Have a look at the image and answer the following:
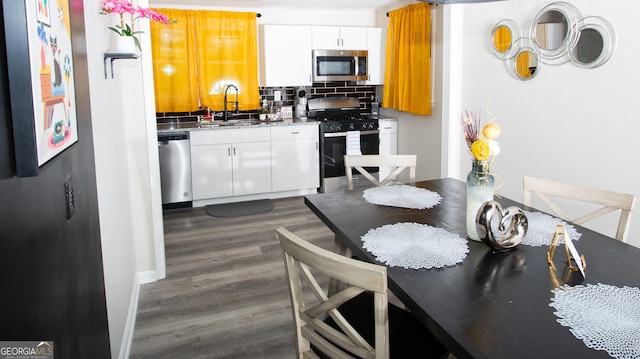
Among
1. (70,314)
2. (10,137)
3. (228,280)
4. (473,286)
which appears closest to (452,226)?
(473,286)

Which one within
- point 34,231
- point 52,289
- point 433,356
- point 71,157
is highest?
point 71,157

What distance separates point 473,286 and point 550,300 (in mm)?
217

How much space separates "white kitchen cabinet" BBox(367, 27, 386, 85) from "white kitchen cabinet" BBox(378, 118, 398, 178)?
0.53m

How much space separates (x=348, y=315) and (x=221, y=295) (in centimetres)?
148

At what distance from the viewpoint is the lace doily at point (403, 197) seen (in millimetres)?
2400

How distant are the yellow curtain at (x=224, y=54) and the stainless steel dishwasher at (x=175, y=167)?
67cm

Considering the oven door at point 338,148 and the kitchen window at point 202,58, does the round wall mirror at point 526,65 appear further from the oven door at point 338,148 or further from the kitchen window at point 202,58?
the kitchen window at point 202,58

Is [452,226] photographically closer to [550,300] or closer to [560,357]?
[550,300]

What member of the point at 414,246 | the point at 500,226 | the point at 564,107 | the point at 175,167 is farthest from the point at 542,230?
the point at 175,167

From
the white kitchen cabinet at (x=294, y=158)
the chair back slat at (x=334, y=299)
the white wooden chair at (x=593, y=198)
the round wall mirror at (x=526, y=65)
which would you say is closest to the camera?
the chair back slat at (x=334, y=299)

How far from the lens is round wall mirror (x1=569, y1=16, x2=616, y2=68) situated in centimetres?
289

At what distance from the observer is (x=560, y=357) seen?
112 cm

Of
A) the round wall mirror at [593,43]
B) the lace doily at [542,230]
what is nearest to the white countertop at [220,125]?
the round wall mirror at [593,43]

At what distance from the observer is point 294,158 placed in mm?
5492
